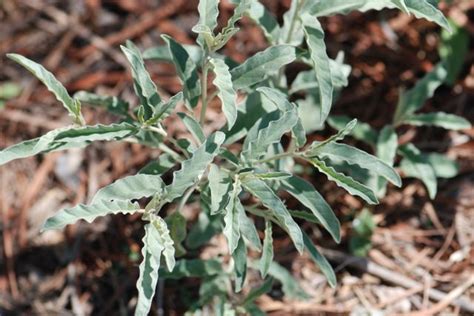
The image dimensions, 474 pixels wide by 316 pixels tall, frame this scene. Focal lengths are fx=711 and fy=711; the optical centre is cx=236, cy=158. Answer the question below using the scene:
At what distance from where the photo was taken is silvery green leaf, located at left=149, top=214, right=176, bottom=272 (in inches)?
65.6

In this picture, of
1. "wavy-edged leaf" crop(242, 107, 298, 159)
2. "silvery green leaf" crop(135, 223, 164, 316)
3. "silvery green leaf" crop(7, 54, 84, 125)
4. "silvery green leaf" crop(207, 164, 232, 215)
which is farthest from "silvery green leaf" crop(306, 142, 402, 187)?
"silvery green leaf" crop(7, 54, 84, 125)

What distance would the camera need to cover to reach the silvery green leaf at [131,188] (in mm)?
1688

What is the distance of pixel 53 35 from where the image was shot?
2.96m

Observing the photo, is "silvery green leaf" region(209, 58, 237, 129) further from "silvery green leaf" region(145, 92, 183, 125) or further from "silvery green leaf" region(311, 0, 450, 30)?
"silvery green leaf" region(311, 0, 450, 30)

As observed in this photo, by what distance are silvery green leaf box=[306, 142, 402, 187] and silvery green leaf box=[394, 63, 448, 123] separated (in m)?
0.64

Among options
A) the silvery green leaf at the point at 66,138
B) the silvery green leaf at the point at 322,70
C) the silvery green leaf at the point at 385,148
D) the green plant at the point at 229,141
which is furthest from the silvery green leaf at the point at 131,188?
the silvery green leaf at the point at 385,148

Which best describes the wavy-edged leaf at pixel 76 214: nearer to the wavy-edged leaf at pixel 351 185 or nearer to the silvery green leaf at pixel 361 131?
the wavy-edged leaf at pixel 351 185

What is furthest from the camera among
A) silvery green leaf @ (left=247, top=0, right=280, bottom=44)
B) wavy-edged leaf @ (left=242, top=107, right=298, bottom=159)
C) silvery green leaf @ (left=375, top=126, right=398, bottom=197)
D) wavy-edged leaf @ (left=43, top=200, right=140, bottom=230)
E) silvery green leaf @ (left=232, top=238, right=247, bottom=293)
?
silvery green leaf @ (left=375, top=126, right=398, bottom=197)

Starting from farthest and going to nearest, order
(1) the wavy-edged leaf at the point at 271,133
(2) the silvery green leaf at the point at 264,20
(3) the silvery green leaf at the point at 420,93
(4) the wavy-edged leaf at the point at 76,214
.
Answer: (3) the silvery green leaf at the point at 420,93 < (2) the silvery green leaf at the point at 264,20 < (1) the wavy-edged leaf at the point at 271,133 < (4) the wavy-edged leaf at the point at 76,214

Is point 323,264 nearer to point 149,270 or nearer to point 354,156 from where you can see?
point 354,156

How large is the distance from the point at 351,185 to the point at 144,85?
0.57 meters

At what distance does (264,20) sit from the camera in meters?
2.04

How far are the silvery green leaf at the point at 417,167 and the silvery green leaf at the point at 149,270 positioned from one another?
99 centimetres

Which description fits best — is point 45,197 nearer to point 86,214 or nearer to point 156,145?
point 156,145
